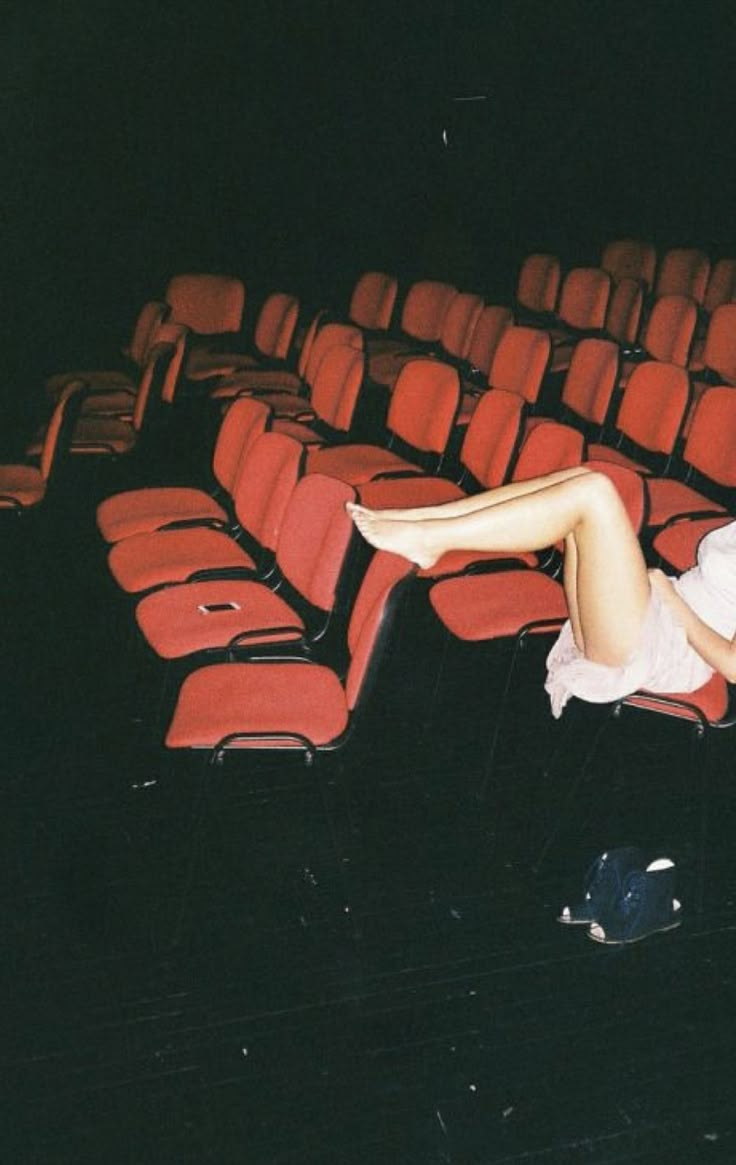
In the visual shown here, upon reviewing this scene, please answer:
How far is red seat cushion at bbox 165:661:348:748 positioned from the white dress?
2.06 ft

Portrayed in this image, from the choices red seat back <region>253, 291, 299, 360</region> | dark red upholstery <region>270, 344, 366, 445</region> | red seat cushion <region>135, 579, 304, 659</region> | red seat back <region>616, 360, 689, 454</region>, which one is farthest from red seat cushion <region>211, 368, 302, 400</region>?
red seat cushion <region>135, 579, 304, 659</region>

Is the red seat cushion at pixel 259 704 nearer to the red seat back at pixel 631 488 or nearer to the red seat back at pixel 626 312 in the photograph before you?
the red seat back at pixel 631 488

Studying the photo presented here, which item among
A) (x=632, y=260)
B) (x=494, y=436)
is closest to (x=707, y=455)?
(x=494, y=436)

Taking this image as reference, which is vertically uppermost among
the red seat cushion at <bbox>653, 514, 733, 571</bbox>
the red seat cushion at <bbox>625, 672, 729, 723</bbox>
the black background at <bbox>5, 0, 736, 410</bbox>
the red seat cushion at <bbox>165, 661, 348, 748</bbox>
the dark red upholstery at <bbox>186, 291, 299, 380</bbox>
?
the black background at <bbox>5, 0, 736, 410</bbox>

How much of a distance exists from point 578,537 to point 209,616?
3.73 feet

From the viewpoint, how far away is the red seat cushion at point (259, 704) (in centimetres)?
257

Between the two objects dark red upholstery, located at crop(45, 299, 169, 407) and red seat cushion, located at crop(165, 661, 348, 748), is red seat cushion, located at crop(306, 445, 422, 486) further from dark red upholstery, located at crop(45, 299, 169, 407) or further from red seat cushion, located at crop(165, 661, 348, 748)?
dark red upholstery, located at crop(45, 299, 169, 407)

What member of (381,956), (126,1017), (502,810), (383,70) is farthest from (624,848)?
(383,70)

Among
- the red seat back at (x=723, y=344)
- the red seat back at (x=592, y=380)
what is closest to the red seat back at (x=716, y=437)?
the red seat back at (x=592, y=380)

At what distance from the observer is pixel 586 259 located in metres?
10.3

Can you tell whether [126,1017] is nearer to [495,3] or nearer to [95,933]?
[95,933]

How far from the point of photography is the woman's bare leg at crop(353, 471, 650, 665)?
258 cm

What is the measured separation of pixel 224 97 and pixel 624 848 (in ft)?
23.8

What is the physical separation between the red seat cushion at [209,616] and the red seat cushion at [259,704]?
10 cm
